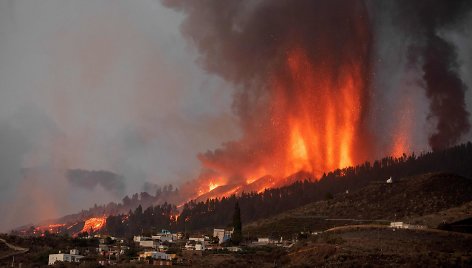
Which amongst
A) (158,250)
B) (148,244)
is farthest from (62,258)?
(148,244)

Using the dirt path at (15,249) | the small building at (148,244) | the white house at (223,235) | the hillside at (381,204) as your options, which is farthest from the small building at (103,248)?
the hillside at (381,204)

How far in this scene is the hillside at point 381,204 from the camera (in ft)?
390

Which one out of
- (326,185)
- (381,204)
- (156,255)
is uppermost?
(326,185)

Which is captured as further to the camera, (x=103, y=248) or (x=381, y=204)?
(x=381, y=204)

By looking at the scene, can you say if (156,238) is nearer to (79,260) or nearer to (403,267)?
(79,260)

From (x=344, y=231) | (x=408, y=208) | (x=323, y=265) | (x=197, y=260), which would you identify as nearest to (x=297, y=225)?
(x=408, y=208)

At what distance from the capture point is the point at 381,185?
143875 mm

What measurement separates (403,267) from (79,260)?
150 feet

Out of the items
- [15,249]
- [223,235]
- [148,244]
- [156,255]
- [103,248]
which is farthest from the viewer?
[223,235]

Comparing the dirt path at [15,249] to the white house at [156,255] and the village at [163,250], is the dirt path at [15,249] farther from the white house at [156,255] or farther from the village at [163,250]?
the white house at [156,255]

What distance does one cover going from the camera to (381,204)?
12950 cm

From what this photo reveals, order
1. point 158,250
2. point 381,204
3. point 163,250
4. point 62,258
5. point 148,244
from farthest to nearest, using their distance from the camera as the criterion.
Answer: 1. point 381,204
2. point 148,244
3. point 163,250
4. point 158,250
5. point 62,258

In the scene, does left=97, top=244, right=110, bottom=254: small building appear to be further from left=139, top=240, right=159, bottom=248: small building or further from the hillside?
the hillside

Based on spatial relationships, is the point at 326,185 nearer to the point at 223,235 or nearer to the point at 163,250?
the point at 223,235
